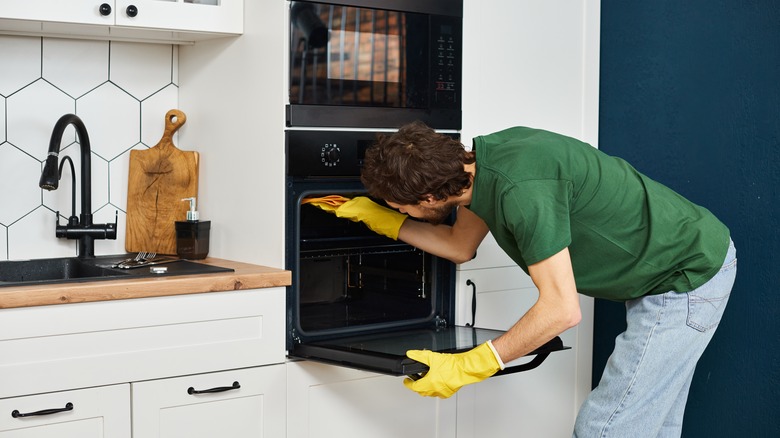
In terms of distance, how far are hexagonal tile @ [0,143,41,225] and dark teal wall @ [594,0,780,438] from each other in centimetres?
179

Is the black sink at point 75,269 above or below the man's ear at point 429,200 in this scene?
below

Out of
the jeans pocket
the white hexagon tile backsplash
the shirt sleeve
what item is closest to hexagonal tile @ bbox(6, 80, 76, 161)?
the white hexagon tile backsplash

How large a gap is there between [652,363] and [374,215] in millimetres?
764

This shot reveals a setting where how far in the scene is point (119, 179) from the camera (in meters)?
2.67

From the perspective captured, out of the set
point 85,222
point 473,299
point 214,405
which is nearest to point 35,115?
point 85,222

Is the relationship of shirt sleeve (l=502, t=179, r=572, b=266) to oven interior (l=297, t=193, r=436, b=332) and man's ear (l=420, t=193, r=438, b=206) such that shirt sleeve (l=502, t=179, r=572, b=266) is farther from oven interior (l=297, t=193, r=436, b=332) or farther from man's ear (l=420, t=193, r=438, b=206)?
oven interior (l=297, t=193, r=436, b=332)

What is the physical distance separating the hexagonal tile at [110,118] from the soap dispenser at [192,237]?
0.29 meters

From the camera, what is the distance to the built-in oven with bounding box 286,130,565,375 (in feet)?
7.29

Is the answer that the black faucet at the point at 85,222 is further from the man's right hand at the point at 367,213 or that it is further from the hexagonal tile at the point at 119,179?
the man's right hand at the point at 367,213

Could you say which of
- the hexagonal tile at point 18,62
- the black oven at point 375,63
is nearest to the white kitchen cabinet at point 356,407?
the black oven at point 375,63

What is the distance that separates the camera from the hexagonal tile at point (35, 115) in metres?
2.51

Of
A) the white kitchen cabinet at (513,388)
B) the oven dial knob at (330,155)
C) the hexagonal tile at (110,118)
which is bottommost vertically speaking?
the white kitchen cabinet at (513,388)

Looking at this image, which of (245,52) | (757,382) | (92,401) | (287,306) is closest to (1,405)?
(92,401)

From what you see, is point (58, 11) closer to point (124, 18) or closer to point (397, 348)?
point (124, 18)
